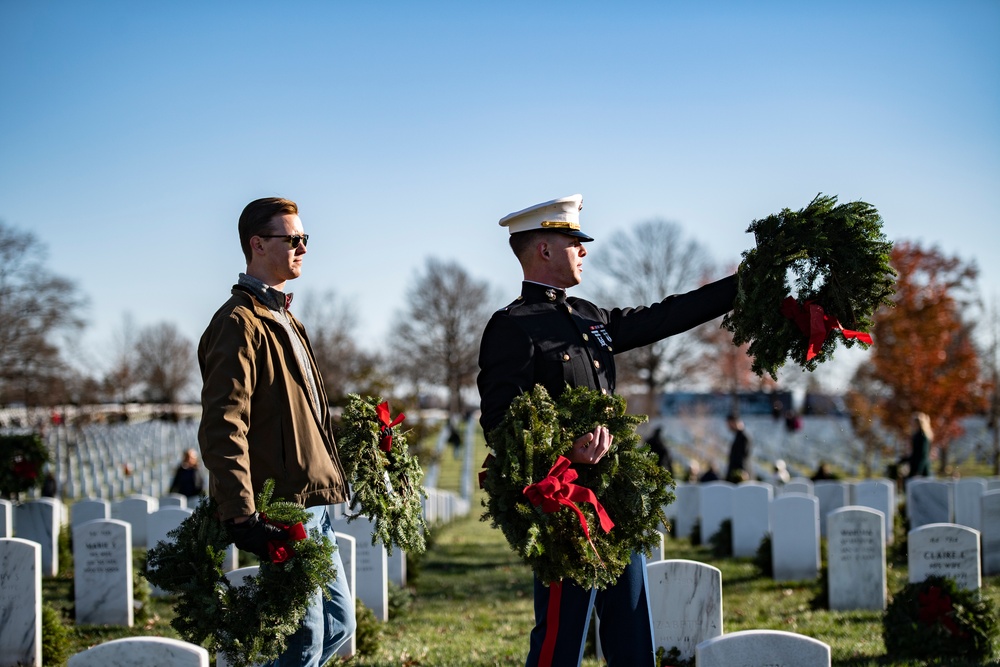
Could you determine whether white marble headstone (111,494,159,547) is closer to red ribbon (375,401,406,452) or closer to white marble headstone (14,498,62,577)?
white marble headstone (14,498,62,577)

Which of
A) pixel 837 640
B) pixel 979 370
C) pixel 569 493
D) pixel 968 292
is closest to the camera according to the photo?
pixel 569 493

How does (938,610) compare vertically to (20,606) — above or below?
below

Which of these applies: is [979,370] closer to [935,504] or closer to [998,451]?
[998,451]

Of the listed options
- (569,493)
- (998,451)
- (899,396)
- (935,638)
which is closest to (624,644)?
(569,493)

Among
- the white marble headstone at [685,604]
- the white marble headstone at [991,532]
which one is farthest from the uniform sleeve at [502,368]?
the white marble headstone at [991,532]

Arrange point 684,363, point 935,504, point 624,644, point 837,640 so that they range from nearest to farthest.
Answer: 1. point 624,644
2. point 837,640
3. point 935,504
4. point 684,363

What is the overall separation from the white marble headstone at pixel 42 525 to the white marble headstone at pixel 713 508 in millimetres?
8833

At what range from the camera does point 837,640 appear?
7.16 metres

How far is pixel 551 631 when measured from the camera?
377cm

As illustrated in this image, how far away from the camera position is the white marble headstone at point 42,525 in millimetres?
10812

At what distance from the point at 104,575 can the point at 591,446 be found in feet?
20.5

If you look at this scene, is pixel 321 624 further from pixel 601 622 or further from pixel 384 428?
pixel 601 622

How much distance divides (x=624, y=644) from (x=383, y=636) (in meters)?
4.36

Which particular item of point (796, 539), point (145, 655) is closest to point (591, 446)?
point (145, 655)
